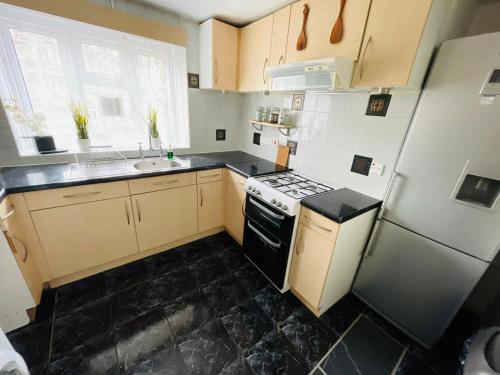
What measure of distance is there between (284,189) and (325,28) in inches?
43.0

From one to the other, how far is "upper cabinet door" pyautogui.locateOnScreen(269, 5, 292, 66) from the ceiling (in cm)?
8

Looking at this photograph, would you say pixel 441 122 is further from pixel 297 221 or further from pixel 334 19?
pixel 297 221

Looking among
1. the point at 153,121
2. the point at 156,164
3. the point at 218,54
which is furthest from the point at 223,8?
the point at 156,164

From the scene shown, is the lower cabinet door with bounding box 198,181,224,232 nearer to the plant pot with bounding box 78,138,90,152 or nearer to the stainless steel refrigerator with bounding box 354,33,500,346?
the plant pot with bounding box 78,138,90,152

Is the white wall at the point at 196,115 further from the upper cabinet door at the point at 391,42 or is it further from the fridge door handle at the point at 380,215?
the fridge door handle at the point at 380,215

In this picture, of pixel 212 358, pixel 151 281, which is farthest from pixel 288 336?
pixel 151 281

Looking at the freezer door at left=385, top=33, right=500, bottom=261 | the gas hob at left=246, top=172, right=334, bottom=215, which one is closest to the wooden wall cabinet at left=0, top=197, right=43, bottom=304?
the gas hob at left=246, top=172, right=334, bottom=215

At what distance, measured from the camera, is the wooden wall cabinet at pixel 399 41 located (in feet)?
3.31

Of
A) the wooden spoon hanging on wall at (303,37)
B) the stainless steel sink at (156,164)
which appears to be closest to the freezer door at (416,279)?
the wooden spoon hanging on wall at (303,37)

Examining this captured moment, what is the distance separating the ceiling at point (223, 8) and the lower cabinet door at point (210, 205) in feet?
4.94

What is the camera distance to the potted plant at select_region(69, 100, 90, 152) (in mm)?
1774

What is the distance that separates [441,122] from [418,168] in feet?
0.87

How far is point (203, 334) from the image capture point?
1.39 metres

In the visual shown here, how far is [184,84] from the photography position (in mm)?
2252
